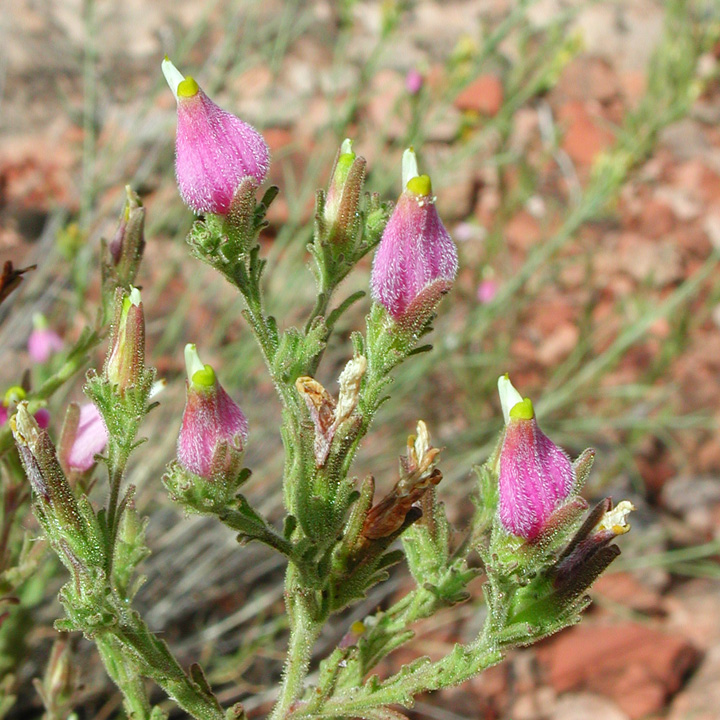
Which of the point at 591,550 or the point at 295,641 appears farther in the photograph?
the point at 295,641

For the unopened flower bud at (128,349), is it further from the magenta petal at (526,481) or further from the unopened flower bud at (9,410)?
the magenta petal at (526,481)

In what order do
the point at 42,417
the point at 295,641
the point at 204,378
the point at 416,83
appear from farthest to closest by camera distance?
the point at 416,83
the point at 42,417
the point at 295,641
the point at 204,378

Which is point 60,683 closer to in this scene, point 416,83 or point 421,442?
point 421,442

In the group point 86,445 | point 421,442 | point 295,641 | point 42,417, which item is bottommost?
point 295,641

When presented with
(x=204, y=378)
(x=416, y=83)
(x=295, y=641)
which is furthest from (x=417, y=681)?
(x=416, y=83)

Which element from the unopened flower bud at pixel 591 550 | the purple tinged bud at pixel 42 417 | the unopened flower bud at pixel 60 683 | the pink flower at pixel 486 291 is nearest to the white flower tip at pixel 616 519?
the unopened flower bud at pixel 591 550

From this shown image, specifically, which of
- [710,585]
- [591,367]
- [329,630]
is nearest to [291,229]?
[591,367]

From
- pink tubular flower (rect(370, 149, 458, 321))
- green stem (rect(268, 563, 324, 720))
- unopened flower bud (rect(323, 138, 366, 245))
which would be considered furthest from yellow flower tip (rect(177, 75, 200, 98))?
green stem (rect(268, 563, 324, 720))

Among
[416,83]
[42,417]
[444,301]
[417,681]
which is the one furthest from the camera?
[444,301]
